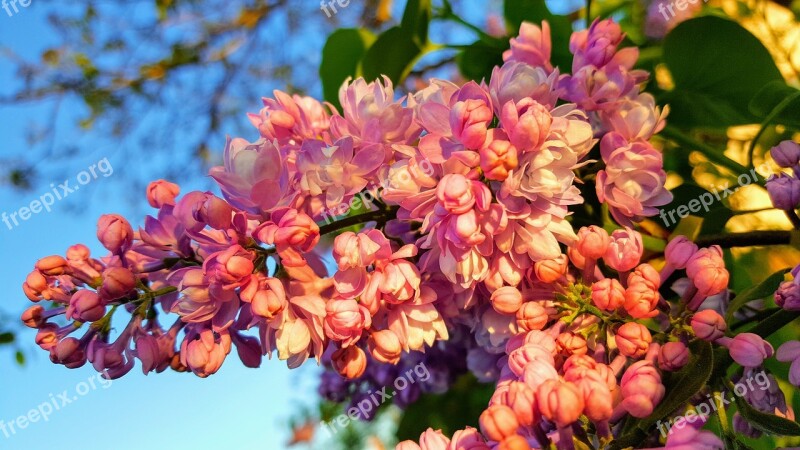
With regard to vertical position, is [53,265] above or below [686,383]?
above

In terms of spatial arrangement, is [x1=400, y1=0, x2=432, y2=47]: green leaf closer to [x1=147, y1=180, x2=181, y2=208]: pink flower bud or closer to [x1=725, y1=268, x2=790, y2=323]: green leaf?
[x1=147, y1=180, x2=181, y2=208]: pink flower bud

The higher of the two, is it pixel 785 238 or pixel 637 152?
pixel 637 152

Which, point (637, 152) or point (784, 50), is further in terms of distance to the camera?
point (784, 50)

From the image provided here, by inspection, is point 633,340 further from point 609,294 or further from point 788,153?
point 788,153

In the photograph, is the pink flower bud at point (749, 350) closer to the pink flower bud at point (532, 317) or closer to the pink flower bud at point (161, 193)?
the pink flower bud at point (532, 317)

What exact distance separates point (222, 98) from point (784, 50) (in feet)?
4.87

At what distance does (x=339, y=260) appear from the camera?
47cm

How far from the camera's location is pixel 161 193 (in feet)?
1.71

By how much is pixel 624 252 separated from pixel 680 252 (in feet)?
0.14

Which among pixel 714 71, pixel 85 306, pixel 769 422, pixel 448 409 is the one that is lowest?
pixel 448 409

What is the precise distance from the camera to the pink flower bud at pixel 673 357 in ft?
A: 1.33

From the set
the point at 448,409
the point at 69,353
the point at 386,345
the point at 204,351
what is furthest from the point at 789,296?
the point at 448,409

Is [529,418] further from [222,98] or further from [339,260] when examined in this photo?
[222,98]


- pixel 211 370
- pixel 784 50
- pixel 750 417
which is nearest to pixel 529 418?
pixel 750 417
